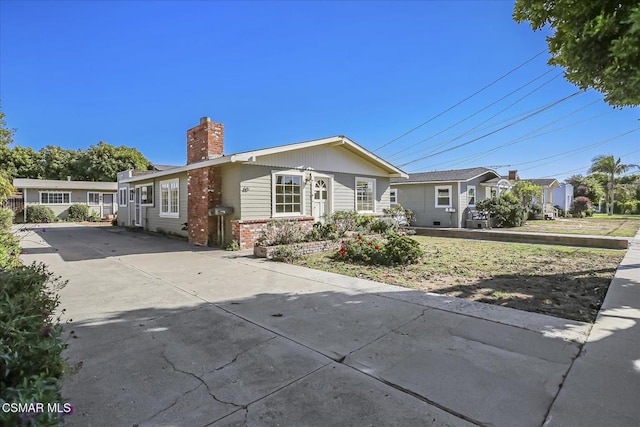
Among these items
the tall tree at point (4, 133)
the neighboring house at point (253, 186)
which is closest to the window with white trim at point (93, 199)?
the neighboring house at point (253, 186)

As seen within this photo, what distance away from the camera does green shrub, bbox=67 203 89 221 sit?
25594mm

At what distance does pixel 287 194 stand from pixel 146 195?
9185 mm

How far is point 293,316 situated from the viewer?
4.25 m

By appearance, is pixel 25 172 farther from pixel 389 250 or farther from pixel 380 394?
pixel 380 394

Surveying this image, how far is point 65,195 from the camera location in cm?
2609

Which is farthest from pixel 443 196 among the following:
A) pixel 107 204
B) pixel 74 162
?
pixel 74 162

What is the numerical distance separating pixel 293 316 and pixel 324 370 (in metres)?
1.46

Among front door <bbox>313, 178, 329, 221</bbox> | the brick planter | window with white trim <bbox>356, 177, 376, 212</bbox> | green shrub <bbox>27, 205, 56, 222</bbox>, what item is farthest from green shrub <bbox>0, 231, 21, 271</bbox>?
green shrub <bbox>27, 205, 56, 222</bbox>

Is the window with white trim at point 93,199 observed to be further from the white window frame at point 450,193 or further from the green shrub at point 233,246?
the white window frame at point 450,193

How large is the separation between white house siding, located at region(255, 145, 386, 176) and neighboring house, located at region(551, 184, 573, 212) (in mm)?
28872

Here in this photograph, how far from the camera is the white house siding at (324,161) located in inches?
446

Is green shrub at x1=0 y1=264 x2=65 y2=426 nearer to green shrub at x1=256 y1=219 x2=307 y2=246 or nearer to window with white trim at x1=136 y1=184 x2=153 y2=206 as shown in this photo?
green shrub at x1=256 y1=219 x2=307 y2=246

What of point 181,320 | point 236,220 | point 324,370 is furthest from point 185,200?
point 324,370

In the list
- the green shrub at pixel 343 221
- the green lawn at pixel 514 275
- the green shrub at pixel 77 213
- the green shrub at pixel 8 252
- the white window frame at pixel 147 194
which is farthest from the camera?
the green shrub at pixel 77 213
